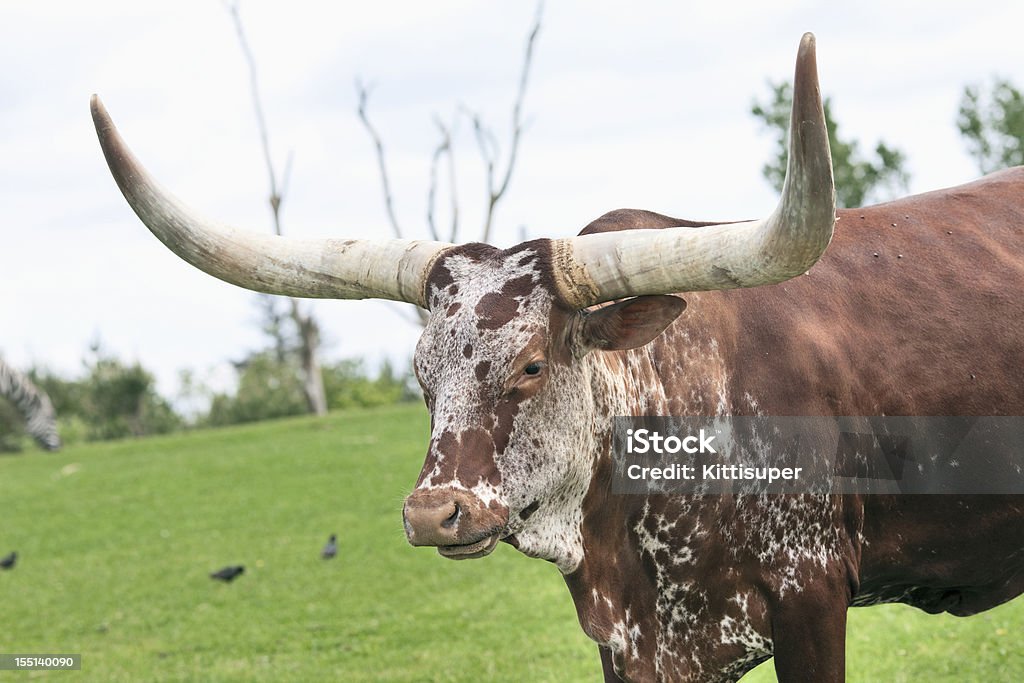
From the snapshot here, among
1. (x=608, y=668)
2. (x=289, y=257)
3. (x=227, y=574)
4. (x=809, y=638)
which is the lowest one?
(x=227, y=574)

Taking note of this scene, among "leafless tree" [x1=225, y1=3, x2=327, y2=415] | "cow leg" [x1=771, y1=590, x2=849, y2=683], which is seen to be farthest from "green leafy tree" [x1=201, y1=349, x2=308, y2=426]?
"cow leg" [x1=771, y1=590, x2=849, y2=683]

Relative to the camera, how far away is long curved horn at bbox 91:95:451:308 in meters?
3.97

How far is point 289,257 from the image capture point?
411 centimetres

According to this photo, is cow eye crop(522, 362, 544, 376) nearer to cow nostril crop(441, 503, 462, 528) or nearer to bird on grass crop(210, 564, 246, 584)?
cow nostril crop(441, 503, 462, 528)

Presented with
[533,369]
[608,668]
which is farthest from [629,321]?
[608,668]

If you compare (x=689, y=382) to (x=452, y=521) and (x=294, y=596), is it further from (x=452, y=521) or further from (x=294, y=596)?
(x=294, y=596)

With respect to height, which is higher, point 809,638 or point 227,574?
point 809,638

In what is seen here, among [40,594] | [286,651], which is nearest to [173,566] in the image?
[40,594]

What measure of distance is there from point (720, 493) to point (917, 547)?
87 cm

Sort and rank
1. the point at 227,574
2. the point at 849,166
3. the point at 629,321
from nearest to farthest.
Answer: the point at 629,321 < the point at 227,574 < the point at 849,166

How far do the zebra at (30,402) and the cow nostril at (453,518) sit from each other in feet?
24.0

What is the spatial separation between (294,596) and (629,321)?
8.41 metres

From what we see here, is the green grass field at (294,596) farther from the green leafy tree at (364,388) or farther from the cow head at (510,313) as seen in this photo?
the green leafy tree at (364,388)

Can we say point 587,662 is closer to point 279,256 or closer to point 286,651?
point 286,651
